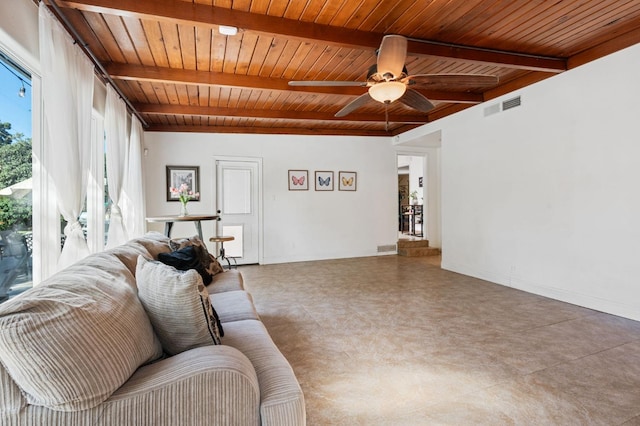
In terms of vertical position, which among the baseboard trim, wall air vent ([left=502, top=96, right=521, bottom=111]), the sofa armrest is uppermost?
wall air vent ([left=502, top=96, right=521, bottom=111])

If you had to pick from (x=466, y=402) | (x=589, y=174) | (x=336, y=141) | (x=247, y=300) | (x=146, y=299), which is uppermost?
(x=336, y=141)

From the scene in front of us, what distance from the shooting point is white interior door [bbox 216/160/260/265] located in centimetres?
602

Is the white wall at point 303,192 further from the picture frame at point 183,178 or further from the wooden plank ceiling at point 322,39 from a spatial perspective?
the wooden plank ceiling at point 322,39

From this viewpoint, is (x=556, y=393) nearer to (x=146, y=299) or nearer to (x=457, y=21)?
(x=146, y=299)

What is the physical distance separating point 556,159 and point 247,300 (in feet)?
12.5

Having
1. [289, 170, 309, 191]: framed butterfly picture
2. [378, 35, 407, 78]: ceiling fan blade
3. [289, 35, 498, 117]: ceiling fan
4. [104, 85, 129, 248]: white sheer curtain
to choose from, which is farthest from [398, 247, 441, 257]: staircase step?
[104, 85, 129, 248]: white sheer curtain

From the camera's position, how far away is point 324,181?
6473 mm

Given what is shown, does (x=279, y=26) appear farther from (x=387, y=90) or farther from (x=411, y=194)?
(x=411, y=194)

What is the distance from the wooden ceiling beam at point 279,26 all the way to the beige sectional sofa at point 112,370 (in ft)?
6.52

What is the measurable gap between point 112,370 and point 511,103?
4966 millimetres

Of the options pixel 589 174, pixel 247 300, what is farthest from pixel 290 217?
pixel 589 174

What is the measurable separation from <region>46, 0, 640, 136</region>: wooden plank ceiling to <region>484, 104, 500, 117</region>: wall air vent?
0.56 feet

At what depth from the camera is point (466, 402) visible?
1826 mm

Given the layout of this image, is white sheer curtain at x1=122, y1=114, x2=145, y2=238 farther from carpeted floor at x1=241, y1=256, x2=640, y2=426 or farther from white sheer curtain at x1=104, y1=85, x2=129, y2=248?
A: carpeted floor at x1=241, y1=256, x2=640, y2=426
